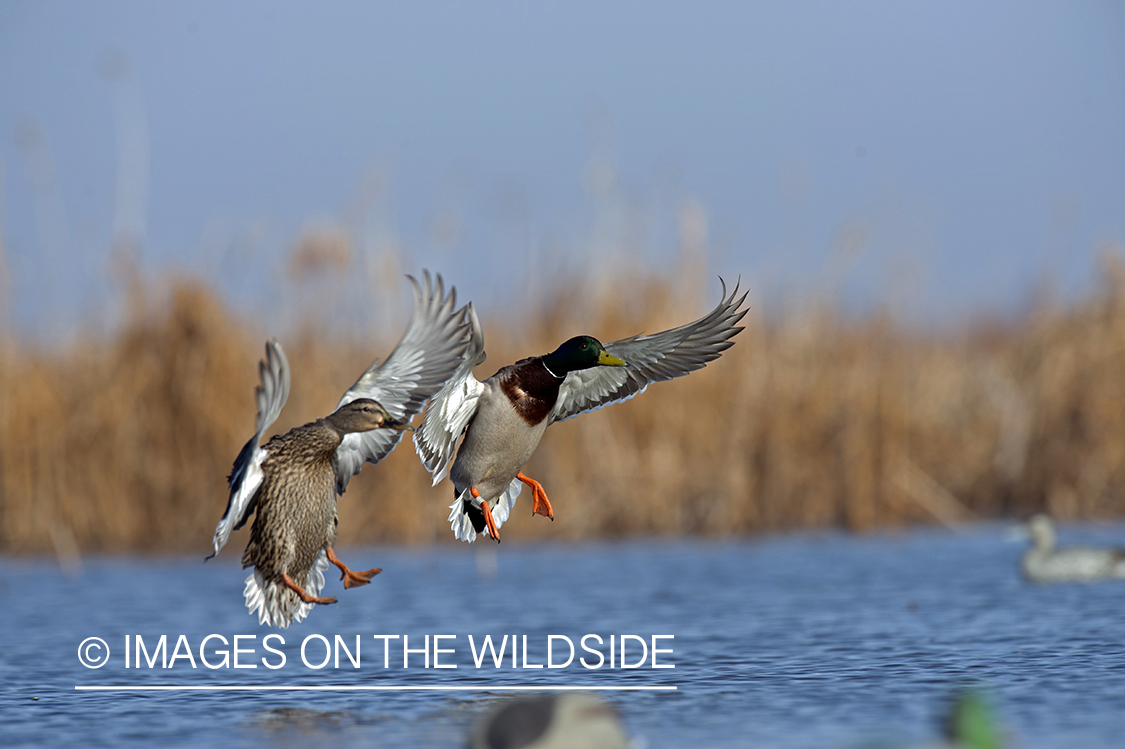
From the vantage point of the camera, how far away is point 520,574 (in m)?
11.1

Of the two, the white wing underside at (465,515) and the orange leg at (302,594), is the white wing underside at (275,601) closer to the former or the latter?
the orange leg at (302,594)

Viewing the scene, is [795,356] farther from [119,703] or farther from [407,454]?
[119,703]

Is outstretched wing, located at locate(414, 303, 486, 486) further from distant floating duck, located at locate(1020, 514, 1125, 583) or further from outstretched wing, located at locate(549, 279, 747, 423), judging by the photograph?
distant floating duck, located at locate(1020, 514, 1125, 583)

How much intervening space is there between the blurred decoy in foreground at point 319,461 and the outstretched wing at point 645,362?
0.62 meters

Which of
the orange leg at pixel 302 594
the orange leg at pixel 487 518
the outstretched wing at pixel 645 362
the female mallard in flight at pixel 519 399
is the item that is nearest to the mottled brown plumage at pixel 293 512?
the orange leg at pixel 302 594

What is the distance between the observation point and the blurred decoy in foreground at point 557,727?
14.8 ft

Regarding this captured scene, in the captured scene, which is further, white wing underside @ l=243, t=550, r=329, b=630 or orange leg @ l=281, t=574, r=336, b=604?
white wing underside @ l=243, t=550, r=329, b=630

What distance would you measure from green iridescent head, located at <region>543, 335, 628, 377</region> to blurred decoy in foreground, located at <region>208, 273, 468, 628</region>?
0.36m

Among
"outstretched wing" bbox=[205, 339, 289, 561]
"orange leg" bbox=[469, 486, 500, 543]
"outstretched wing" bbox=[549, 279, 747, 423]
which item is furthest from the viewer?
"outstretched wing" bbox=[549, 279, 747, 423]

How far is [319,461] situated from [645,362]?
4.48 feet

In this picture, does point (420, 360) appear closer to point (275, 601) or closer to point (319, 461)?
point (319, 461)

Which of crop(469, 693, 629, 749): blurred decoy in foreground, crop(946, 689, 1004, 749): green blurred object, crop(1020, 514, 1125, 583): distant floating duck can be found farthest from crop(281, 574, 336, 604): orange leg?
crop(1020, 514, 1125, 583): distant floating duck

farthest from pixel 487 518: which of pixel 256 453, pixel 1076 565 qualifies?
pixel 1076 565

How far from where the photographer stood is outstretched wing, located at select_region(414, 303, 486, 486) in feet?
17.7
